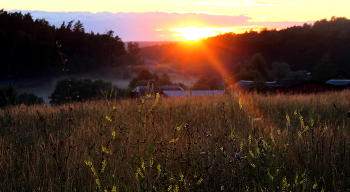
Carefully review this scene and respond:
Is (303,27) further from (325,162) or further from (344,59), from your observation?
(325,162)

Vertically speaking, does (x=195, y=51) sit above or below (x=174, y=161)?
above

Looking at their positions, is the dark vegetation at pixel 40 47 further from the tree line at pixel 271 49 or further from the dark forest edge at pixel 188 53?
the tree line at pixel 271 49

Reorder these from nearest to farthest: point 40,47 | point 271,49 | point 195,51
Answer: point 40,47 → point 271,49 → point 195,51

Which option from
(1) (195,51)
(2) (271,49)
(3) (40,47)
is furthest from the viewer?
(1) (195,51)

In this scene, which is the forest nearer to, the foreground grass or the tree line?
the tree line

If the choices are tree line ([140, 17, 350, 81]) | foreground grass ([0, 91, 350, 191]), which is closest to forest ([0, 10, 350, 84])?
tree line ([140, 17, 350, 81])

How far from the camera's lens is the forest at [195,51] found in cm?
3897

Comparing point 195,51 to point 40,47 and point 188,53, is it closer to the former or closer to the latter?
point 188,53

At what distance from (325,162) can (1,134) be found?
17.3 feet

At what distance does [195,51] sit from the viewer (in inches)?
3295

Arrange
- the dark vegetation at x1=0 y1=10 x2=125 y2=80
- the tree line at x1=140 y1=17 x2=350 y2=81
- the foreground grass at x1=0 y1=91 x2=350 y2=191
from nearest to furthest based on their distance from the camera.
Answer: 1. the foreground grass at x1=0 y1=91 x2=350 y2=191
2. the dark vegetation at x1=0 y1=10 x2=125 y2=80
3. the tree line at x1=140 y1=17 x2=350 y2=81

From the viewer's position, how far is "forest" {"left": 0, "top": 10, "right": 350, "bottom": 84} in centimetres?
3897

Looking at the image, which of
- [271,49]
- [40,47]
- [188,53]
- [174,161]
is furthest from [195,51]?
[174,161]

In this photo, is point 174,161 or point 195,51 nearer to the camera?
point 174,161
